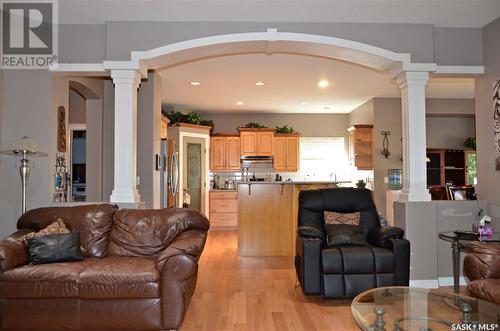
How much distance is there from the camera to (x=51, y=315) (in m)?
2.90

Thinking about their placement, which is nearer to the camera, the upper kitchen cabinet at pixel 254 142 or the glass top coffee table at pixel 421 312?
the glass top coffee table at pixel 421 312

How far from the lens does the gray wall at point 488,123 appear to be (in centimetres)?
422

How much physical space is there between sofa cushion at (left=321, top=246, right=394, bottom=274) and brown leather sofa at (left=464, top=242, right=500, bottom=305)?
684 mm

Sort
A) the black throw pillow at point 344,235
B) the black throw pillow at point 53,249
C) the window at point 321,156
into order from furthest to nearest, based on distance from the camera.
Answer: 1. the window at point 321,156
2. the black throw pillow at point 344,235
3. the black throw pillow at point 53,249

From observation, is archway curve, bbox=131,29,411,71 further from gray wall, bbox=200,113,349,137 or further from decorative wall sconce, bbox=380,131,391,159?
gray wall, bbox=200,113,349,137

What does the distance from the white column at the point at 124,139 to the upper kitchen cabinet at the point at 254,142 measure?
5055mm

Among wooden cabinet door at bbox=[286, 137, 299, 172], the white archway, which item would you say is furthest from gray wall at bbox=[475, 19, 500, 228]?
wooden cabinet door at bbox=[286, 137, 299, 172]

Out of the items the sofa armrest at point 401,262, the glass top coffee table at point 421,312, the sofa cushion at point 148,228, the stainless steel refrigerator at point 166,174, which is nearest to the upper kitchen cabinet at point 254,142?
the stainless steel refrigerator at point 166,174

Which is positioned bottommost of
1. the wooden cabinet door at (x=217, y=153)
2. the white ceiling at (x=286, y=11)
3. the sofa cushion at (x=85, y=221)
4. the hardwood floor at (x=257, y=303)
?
the hardwood floor at (x=257, y=303)

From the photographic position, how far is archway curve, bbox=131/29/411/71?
13.7 ft

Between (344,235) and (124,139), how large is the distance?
2480 mm

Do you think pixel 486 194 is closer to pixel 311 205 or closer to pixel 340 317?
pixel 311 205

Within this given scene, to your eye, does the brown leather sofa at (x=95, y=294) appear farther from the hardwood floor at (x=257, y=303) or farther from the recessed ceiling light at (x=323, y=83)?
the recessed ceiling light at (x=323, y=83)

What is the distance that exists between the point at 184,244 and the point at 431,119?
285 inches
